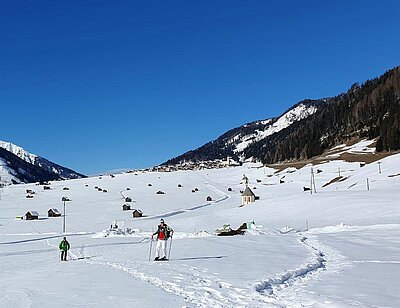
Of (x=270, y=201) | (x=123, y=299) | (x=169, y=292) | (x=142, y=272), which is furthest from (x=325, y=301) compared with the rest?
(x=270, y=201)

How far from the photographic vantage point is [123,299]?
12195 mm

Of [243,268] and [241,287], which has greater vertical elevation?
[241,287]

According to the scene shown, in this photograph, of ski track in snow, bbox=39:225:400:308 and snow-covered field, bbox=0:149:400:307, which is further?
snow-covered field, bbox=0:149:400:307

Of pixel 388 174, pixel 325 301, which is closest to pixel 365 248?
pixel 325 301

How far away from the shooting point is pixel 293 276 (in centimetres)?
1647

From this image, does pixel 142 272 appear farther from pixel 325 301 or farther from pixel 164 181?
pixel 164 181

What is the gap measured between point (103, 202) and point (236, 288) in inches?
3361

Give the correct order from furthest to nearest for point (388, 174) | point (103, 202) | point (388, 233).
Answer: point (103, 202) → point (388, 174) → point (388, 233)

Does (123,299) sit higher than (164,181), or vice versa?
(164,181)

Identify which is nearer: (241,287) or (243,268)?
(241,287)

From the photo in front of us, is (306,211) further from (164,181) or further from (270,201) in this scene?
(164,181)

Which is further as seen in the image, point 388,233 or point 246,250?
point 388,233

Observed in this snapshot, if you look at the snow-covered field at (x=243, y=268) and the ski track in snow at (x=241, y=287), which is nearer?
the ski track in snow at (x=241, y=287)

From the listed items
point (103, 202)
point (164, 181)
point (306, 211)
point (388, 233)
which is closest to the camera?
point (388, 233)
